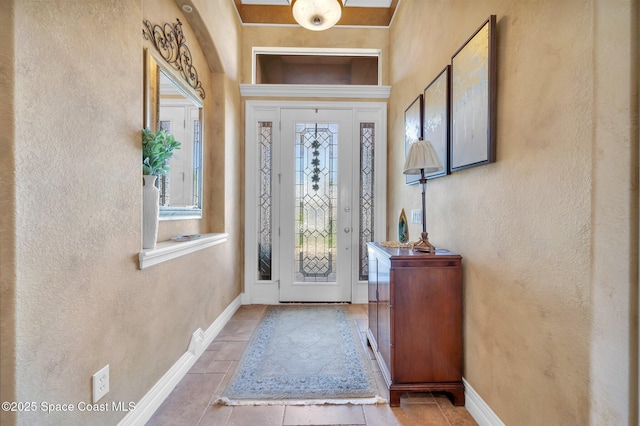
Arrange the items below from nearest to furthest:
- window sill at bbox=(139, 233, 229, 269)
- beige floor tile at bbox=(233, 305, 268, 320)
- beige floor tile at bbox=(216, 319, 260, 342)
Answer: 1. window sill at bbox=(139, 233, 229, 269)
2. beige floor tile at bbox=(216, 319, 260, 342)
3. beige floor tile at bbox=(233, 305, 268, 320)

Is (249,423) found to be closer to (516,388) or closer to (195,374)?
(195,374)

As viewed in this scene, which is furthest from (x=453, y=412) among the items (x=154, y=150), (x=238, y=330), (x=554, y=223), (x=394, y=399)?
(x=154, y=150)

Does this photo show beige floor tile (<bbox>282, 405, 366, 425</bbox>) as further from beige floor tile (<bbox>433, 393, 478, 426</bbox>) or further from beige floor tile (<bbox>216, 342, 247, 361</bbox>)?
beige floor tile (<bbox>216, 342, 247, 361</bbox>)

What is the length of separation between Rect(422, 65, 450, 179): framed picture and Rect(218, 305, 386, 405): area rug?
5.04ft

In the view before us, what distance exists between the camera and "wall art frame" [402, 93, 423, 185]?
2.37 meters

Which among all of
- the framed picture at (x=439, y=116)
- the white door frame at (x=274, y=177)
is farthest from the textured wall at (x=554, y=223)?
the white door frame at (x=274, y=177)

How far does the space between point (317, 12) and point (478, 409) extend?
3.13 metres

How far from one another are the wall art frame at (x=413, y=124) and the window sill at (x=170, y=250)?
1848 mm

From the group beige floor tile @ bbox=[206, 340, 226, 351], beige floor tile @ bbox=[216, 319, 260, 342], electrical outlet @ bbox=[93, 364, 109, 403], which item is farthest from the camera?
beige floor tile @ bbox=[216, 319, 260, 342]

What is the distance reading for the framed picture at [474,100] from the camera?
139 cm

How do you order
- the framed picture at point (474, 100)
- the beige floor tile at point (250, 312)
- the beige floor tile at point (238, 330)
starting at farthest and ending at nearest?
the beige floor tile at point (250, 312)
the beige floor tile at point (238, 330)
the framed picture at point (474, 100)

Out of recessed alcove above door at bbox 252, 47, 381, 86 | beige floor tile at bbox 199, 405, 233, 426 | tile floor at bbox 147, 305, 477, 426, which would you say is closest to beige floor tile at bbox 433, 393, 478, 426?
tile floor at bbox 147, 305, 477, 426

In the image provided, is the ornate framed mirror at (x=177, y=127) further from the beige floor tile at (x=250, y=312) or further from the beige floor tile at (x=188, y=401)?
the beige floor tile at (x=250, y=312)

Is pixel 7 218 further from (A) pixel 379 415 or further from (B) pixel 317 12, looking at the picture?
(B) pixel 317 12
